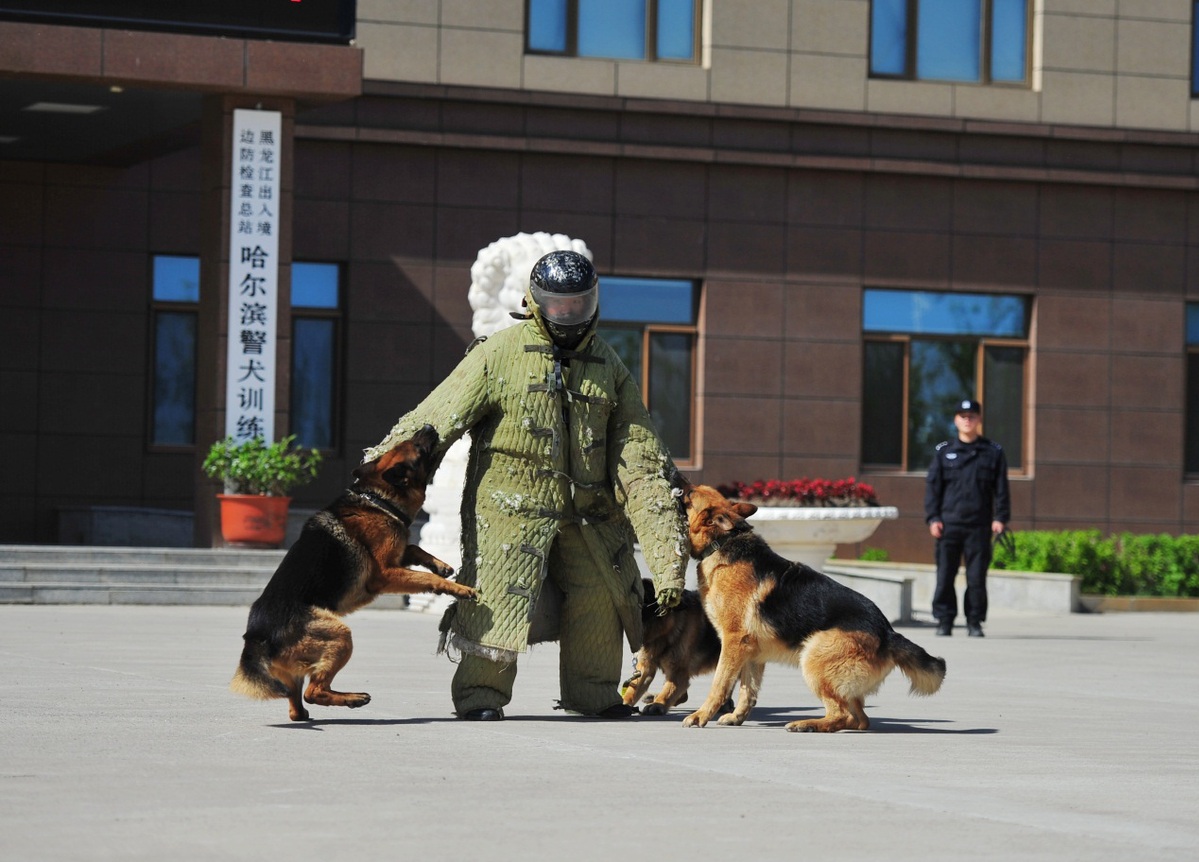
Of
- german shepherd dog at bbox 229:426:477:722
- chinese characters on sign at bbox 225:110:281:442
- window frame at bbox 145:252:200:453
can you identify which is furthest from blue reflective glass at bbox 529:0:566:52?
german shepherd dog at bbox 229:426:477:722

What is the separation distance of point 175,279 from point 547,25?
562 cm

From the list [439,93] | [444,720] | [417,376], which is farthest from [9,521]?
[444,720]

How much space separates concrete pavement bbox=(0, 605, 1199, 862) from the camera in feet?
17.9

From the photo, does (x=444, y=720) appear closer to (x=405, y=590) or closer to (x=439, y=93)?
(x=405, y=590)

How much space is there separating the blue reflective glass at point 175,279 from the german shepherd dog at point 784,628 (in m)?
15.6

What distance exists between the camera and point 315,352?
23.8m

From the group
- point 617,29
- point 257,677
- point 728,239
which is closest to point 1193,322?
point 728,239

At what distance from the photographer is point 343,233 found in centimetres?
2350

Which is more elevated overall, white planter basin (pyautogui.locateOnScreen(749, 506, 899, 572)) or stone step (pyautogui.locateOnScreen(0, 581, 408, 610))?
white planter basin (pyautogui.locateOnScreen(749, 506, 899, 572))

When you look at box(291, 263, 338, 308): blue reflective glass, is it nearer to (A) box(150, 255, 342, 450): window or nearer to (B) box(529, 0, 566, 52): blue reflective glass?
(A) box(150, 255, 342, 450): window

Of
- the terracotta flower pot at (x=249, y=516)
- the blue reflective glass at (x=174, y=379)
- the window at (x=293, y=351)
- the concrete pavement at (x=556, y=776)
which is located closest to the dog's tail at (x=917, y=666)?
the concrete pavement at (x=556, y=776)

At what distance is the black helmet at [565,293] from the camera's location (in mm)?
8727

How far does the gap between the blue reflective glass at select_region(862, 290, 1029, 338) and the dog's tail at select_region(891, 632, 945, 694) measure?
672 inches

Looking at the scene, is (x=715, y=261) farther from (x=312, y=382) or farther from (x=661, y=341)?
(x=312, y=382)
